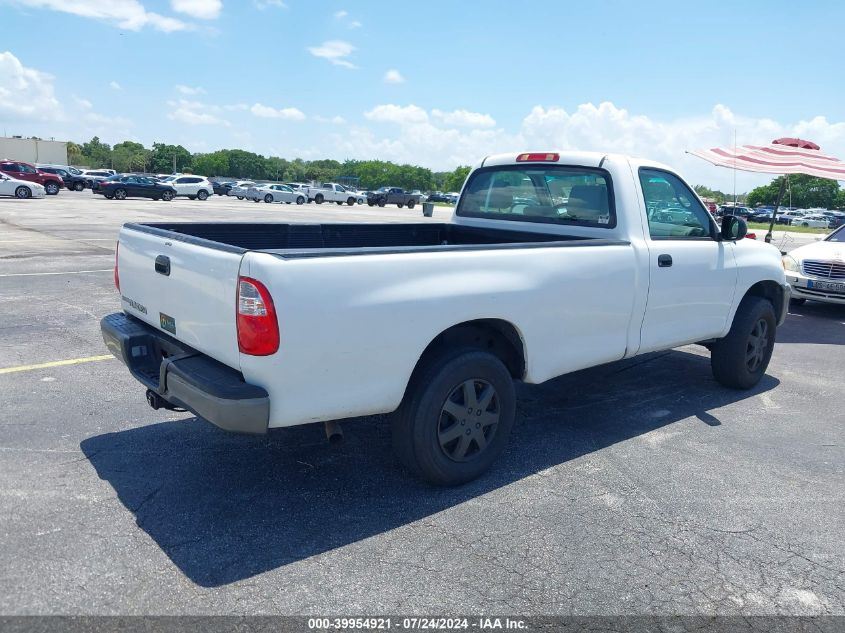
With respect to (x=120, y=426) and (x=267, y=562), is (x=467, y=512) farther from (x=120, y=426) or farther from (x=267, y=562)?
(x=120, y=426)

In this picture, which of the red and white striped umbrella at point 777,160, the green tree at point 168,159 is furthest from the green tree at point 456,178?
the red and white striped umbrella at point 777,160

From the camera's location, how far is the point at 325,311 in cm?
315

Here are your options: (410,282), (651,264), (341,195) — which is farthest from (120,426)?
(341,195)

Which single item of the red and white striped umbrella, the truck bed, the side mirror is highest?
the red and white striped umbrella

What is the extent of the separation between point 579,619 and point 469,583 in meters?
0.48

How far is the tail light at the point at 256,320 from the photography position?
9.96ft

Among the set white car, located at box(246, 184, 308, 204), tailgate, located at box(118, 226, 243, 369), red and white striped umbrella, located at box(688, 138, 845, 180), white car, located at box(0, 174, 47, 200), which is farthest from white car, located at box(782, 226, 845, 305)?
white car, located at box(246, 184, 308, 204)

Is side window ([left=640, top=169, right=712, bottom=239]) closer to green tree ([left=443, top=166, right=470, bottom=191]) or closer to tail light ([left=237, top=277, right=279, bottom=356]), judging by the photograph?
tail light ([left=237, top=277, right=279, bottom=356])

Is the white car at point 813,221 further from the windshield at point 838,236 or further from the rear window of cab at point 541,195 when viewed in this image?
the rear window of cab at point 541,195

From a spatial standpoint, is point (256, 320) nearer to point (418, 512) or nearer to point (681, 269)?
point (418, 512)

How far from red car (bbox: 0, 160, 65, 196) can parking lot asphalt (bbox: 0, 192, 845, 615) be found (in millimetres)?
37730

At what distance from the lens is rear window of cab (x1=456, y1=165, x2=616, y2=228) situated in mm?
5016

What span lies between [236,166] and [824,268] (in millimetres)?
160884

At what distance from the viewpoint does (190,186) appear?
4419cm
